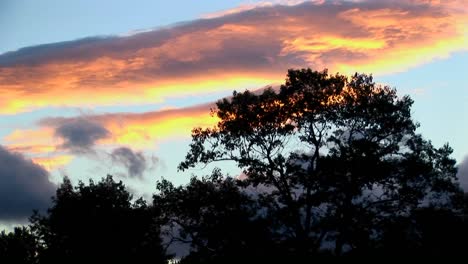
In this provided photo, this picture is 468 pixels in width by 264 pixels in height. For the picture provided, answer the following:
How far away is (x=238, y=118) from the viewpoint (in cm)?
5888

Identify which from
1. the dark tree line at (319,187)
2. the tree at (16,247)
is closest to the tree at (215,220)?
the dark tree line at (319,187)

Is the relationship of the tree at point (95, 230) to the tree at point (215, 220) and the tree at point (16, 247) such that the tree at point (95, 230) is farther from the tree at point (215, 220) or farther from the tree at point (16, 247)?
the tree at point (16, 247)

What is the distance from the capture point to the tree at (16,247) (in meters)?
117

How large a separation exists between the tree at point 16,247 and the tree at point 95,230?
151 feet

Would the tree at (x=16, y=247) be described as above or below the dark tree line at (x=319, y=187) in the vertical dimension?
above

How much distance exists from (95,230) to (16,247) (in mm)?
→ 62551

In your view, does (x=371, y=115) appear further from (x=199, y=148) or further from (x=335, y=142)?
(x=199, y=148)

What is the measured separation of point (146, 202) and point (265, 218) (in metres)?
19.6

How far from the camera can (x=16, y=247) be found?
415 feet

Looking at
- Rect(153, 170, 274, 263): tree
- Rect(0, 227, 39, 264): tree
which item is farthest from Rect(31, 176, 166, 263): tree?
Rect(0, 227, 39, 264): tree

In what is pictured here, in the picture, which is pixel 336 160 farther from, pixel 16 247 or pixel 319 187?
pixel 16 247

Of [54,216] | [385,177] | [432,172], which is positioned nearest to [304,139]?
[385,177]

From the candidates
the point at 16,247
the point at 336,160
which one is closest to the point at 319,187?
the point at 336,160

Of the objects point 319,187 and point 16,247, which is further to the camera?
point 16,247
